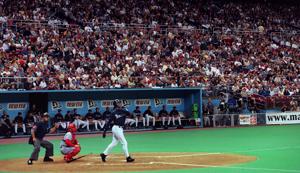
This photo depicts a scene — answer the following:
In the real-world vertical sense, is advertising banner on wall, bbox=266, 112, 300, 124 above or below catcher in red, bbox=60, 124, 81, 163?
above

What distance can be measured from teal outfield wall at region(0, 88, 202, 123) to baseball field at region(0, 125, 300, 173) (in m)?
6.59

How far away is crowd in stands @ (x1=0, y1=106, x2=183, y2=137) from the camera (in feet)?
106

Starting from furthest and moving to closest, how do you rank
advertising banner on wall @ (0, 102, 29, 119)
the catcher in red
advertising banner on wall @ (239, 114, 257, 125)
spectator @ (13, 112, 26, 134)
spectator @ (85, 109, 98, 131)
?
1. advertising banner on wall @ (239, 114, 257, 125)
2. spectator @ (85, 109, 98, 131)
3. advertising banner on wall @ (0, 102, 29, 119)
4. spectator @ (13, 112, 26, 134)
5. the catcher in red

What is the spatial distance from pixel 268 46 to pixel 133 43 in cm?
1363

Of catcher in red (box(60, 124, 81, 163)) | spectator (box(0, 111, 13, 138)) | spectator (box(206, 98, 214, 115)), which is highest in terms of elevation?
spectator (box(206, 98, 214, 115))

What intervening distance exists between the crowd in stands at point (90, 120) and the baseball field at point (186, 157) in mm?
5242

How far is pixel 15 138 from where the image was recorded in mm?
31484

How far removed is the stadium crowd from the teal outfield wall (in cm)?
83

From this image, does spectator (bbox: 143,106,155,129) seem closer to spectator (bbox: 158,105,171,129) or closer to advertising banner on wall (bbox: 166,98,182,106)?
spectator (bbox: 158,105,171,129)

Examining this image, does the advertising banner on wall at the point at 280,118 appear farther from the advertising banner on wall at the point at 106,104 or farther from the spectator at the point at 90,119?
the spectator at the point at 90,119

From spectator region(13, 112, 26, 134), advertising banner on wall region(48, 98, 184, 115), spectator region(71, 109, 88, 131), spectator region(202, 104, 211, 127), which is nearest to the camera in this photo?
spectator region(13, 112, 26, 134)

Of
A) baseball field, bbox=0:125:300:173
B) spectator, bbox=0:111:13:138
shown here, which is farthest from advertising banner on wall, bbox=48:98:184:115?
baseball field, bbox=0:125:300:173

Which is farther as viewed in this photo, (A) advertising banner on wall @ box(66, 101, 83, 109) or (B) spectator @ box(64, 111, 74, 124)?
(A) advertising banner on wall @ box(66, 101, 83, 109)

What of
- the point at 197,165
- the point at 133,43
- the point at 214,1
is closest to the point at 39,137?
the point at 197,165
